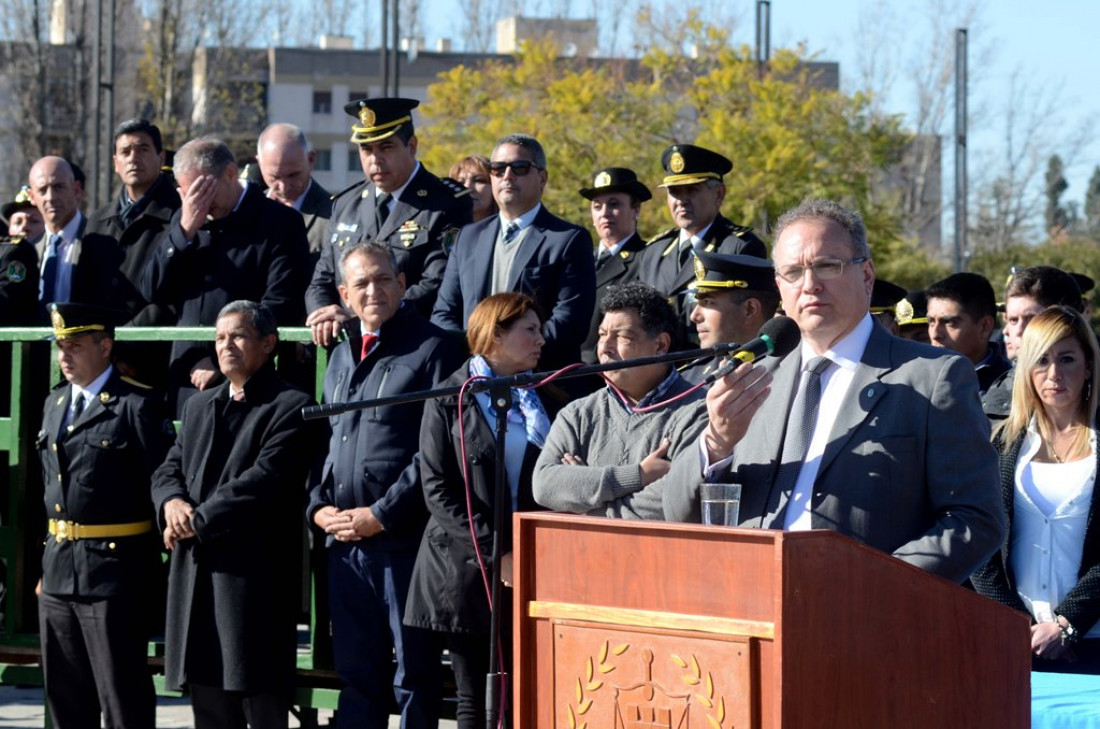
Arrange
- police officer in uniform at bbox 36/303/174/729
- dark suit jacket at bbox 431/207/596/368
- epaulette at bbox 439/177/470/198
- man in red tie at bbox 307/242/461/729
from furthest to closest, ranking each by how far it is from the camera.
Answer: epaulette at bbox 439/177/470/198, police officer in uniform at bbox 36/303/174/729, dark suit jacket at bbox 431/207/596/368, man in red tie at bbox 307/242/461/729

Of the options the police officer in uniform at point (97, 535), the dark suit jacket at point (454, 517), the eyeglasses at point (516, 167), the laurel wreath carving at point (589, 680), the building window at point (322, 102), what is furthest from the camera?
the building window at point (322, 102)

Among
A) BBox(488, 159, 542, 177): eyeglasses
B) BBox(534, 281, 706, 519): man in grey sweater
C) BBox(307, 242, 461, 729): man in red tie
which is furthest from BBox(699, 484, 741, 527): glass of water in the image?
BBox(488, 159, 542, 177): eyeglasses

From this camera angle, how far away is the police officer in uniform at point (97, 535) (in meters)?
6.98

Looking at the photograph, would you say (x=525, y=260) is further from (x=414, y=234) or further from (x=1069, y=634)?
(x=1069, y=634)

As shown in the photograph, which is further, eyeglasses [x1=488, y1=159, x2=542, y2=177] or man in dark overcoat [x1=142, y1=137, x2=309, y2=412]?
man in dark overcoat [x1=142, y1=137, x2=309, y2=412]

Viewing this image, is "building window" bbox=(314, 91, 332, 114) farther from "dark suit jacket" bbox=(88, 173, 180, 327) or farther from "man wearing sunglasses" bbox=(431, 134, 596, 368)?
"man wearing sunglasses" bbox=(431, 134, 596, 368)

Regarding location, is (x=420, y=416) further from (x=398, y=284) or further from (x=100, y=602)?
(x=100, y=602)

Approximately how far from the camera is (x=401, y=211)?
7523mm

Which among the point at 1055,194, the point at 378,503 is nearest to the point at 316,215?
the point at 378,503

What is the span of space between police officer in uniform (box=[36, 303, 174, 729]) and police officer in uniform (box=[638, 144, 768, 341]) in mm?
2428

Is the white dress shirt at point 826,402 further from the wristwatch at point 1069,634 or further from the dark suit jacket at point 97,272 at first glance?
the dark suit jacket at point 97,272

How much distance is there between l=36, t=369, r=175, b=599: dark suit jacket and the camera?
701 cm

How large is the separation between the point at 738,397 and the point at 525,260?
3718 millimetres

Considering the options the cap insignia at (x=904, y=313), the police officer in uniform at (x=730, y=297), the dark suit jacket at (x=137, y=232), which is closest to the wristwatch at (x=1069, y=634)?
the police officer in uniform at (x=730, y=297)
